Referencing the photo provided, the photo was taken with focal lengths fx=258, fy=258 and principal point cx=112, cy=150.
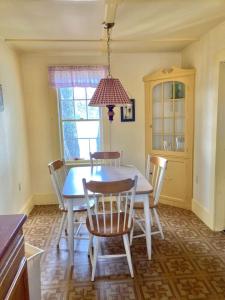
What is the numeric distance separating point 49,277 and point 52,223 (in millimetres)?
1186

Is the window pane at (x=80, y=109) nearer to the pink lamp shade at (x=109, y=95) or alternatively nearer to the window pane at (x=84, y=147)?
the window pane at (x=84, y=147)

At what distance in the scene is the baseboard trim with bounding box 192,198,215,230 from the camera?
127 inches

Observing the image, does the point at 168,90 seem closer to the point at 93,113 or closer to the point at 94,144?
the point at 93,113

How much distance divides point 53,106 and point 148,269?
8.92ft

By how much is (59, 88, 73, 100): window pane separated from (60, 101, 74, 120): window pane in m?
0.08

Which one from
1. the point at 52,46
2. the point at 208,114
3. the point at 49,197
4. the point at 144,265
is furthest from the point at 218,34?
the point at 49,197

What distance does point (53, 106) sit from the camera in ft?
13.2

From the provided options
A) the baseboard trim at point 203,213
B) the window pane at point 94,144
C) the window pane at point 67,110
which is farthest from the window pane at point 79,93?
the baseboard trim at point 203,213

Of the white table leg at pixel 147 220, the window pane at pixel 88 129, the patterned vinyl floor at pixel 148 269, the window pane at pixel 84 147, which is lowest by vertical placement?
the patterned vinyl floor at pixel 148 269

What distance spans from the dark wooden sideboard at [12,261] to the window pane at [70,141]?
2.83m

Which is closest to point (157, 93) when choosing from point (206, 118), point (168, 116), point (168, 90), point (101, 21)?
point (168, 90)

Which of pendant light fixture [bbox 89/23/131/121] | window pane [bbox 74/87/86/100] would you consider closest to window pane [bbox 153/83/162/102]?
window pane [bbox 74/87/86/100]

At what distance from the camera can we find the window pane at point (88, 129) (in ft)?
Answer: 13.7

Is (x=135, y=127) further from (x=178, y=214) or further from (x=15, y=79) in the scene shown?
(x=15, y=79)
